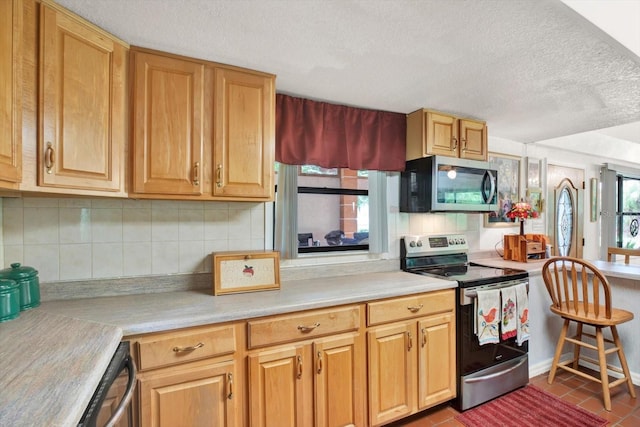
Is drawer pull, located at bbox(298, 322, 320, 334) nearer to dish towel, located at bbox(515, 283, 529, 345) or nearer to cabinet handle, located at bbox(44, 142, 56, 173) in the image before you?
cabinet handle, located at bbox(44, 142, 56, 173)

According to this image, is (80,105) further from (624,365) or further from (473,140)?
(624,365)

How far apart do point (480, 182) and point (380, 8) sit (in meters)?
1.85

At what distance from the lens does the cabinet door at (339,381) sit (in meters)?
1.64

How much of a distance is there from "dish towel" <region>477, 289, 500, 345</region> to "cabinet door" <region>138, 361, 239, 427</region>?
5.26 feet

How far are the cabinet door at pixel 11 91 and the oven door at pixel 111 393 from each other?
71 cm

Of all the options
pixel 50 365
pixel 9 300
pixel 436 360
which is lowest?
pixel 436 360

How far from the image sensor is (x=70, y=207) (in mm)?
1650

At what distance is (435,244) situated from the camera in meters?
2.64

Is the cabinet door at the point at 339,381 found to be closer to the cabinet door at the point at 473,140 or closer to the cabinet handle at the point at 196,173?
the cabinet handle at the point at 196,173

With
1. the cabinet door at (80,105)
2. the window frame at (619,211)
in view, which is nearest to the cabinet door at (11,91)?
the cabinet door at (80,105)

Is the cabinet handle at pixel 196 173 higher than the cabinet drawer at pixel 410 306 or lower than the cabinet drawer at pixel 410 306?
Result: higher

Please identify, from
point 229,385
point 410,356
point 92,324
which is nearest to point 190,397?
point 229,385

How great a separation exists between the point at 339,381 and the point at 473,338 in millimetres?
1009

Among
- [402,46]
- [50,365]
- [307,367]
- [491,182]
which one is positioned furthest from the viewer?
[491,182]
